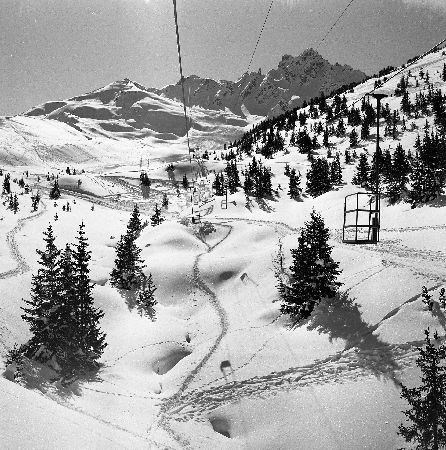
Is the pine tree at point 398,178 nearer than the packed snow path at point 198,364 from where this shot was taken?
No

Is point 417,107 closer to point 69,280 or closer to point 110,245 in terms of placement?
point 110,245

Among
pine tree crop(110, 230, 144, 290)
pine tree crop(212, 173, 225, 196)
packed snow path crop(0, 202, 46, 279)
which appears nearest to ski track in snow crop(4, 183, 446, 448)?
pine tree crop(110, 230, 144, 290)

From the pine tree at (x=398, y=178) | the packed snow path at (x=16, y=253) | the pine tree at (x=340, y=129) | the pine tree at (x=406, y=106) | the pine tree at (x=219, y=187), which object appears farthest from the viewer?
the pine tree at (x=340, y=129)

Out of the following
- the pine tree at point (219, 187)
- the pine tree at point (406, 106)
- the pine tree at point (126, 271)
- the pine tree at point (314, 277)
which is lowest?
the pine tree at point (219, 187)

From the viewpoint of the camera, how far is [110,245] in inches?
2132

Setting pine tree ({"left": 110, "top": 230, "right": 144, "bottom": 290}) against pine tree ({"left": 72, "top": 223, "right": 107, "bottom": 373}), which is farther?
pine tree ({"left": 110, "top": 230, "right": 144, "bottom": 290})

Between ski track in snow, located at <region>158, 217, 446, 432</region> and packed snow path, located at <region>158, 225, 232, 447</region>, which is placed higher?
ski track in snow, located at <region>158, 217, 446, 432</region>

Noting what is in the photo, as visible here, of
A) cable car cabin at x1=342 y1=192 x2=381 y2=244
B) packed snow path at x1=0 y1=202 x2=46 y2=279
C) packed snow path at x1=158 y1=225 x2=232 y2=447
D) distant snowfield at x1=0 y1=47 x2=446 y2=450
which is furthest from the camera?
packed snow path at x1=0 y1=202 x2=46 y2=279

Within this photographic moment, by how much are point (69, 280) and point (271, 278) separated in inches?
679

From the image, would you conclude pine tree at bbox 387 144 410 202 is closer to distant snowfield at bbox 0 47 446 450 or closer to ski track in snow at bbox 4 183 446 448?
distant snowfield at bbox 0 47 446 450

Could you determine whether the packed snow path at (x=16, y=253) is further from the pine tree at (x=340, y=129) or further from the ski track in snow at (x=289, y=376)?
the pine tree at (x=340, y=129)

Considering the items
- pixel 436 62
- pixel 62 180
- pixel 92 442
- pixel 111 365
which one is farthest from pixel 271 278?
pixel 436 62

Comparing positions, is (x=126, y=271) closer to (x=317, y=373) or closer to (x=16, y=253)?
(x=16, y=253)

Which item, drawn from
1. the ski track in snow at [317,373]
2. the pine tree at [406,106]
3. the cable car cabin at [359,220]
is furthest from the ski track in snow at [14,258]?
the pine tree at [406,106]
